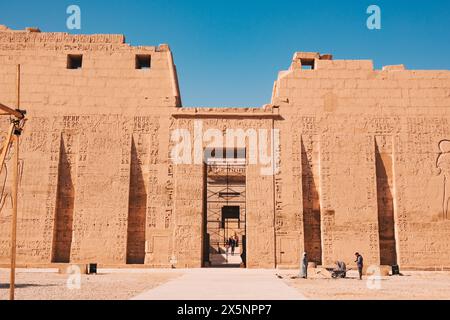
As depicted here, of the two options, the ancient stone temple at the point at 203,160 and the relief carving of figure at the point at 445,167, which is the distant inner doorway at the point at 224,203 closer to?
the ancient stone temple at the point at 203,160

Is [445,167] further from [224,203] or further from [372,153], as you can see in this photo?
[224,203]

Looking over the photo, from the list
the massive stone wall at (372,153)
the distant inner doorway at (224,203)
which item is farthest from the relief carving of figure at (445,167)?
the distant inner doorway at (224,203)

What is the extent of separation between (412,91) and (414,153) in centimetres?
224

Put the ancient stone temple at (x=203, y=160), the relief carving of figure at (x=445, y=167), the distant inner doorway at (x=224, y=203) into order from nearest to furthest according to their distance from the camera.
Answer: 1. the ancient stone temple at (x=203, y=160)
2. the relief carving of figure at (x=445, y=167)
3. the distant inner doorway at (x=224, y=203)

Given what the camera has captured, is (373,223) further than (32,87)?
No

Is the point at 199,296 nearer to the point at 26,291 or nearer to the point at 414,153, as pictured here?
the point at 26,291

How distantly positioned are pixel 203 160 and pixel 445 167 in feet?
26.8

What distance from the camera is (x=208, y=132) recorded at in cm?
1571

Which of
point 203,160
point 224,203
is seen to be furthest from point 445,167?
point 224,203

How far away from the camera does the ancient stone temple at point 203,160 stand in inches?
589

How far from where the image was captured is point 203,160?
15.4m

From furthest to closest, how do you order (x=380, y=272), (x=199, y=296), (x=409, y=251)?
(x=409, y=251) → (x=380, y=272) → (x=199, y=296)

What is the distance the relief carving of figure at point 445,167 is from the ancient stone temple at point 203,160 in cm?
5

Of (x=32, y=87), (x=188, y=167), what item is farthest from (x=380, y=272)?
(x=32, y=87)
